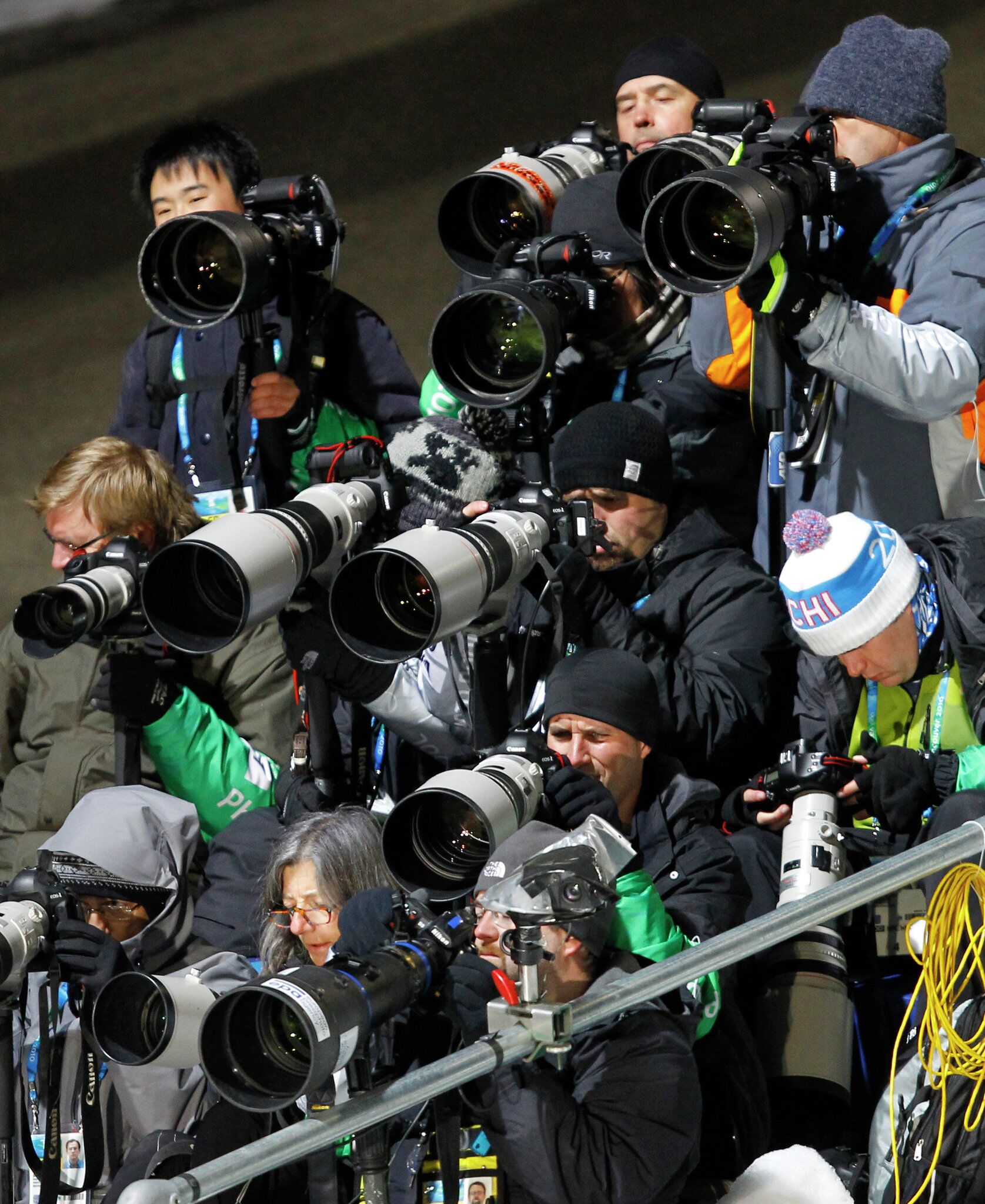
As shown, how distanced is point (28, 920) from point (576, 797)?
1.93 feet

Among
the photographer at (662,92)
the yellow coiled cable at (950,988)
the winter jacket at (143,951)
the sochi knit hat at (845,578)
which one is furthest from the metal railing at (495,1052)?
the photographer at (662,92)

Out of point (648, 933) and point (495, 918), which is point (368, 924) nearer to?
point (495, 918)

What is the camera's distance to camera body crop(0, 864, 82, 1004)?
2.02m

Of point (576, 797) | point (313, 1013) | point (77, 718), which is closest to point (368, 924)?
point (313, 1013)

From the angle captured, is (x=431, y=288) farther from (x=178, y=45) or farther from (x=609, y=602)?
(x=609, y=602)

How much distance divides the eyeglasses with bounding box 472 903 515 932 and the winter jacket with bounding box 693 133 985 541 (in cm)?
70

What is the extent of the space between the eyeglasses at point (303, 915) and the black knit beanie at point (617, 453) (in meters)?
0.63

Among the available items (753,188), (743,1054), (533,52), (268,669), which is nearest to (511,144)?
(533,52)

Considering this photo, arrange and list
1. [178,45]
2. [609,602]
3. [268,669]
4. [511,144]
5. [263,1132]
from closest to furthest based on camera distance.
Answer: [263,1132]
[609,602]
[268,669]
[511,144]
[178,45]

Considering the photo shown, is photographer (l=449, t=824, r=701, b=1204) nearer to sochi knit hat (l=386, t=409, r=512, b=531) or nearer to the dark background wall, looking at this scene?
sochi knit hat (l=386, t=409, r=512, b=531)

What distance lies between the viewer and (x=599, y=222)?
98.3 inches

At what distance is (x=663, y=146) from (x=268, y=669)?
2.80ft

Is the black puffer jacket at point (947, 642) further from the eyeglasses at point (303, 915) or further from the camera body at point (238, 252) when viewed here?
the camera body at point (238, 252)

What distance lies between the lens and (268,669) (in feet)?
8.50
